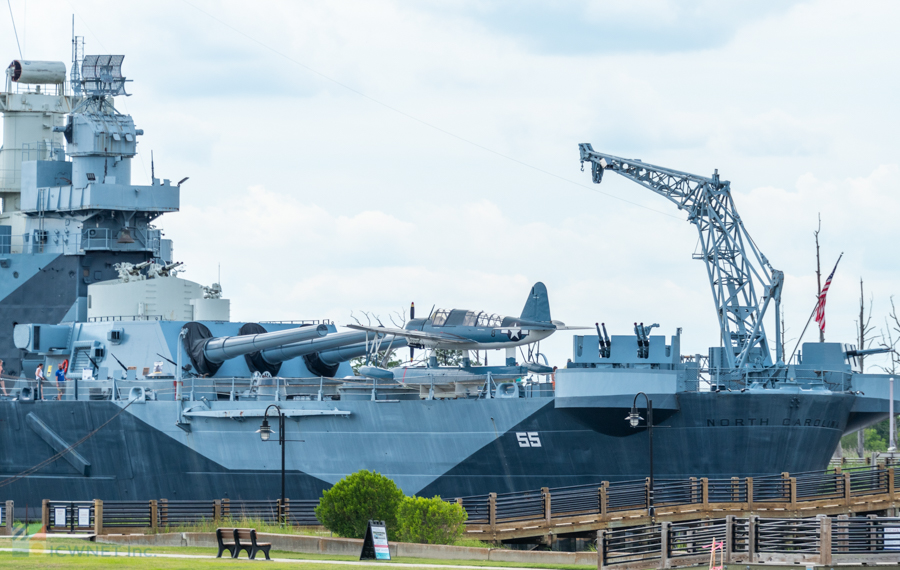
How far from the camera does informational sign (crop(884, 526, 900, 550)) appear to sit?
24.0 m

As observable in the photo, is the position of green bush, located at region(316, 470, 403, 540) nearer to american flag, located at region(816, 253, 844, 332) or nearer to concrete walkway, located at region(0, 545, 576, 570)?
concrete walkway, located at region(0, 545, 576, 570)

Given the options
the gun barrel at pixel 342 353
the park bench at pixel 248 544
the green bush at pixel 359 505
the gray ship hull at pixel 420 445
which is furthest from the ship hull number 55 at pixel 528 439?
the park bench at pixel 248 544

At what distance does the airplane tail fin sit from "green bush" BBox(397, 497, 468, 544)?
9.83 m

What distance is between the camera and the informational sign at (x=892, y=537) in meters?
24.0

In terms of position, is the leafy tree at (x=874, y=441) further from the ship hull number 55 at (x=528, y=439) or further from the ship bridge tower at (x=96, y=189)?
the ship hull number 55 at (x=528, y=439)

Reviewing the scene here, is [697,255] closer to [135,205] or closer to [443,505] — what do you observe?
[443,505]

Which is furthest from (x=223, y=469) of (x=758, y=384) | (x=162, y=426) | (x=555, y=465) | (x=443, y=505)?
(x=758, y=384)

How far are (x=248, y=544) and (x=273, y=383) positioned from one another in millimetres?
14607

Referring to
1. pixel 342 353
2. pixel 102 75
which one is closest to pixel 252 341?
pixel 342 353

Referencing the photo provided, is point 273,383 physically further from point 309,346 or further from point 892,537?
point 892,537

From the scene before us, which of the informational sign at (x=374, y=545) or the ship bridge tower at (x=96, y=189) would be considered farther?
the ship bridge tower at (x=96, y=189)

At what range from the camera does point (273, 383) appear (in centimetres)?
4106

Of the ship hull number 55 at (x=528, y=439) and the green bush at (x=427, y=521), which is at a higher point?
the ship hull number 55 at (x=528, y=439)

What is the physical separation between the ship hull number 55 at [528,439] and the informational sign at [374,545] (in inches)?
387
